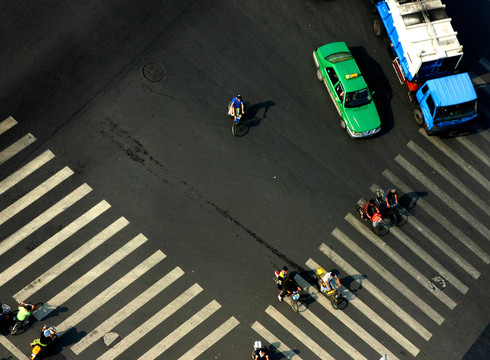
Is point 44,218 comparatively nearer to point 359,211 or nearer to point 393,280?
point 359,211

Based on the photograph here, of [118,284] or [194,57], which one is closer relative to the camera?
[118,284]

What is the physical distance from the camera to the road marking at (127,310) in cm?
2197

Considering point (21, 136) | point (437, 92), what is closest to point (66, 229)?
point (21, 136)

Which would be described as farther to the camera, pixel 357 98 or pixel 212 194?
pixel 357 98

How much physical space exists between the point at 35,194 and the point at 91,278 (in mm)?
4734

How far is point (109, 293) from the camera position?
2241 cm

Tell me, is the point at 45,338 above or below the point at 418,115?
above

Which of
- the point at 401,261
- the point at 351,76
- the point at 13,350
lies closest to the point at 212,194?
the point at 351,76

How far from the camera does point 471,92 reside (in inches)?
974

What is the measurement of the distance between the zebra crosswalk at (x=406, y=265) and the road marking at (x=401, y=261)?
1.9 inches

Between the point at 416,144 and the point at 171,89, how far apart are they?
12946mm

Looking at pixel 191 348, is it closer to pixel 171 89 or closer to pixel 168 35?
pixel 171 89

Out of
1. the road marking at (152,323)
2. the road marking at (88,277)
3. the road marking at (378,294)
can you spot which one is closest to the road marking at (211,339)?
the road marking at (152,323)

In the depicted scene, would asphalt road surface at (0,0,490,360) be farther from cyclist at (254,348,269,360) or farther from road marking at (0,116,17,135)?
cyclist at (254,348,269,360)
